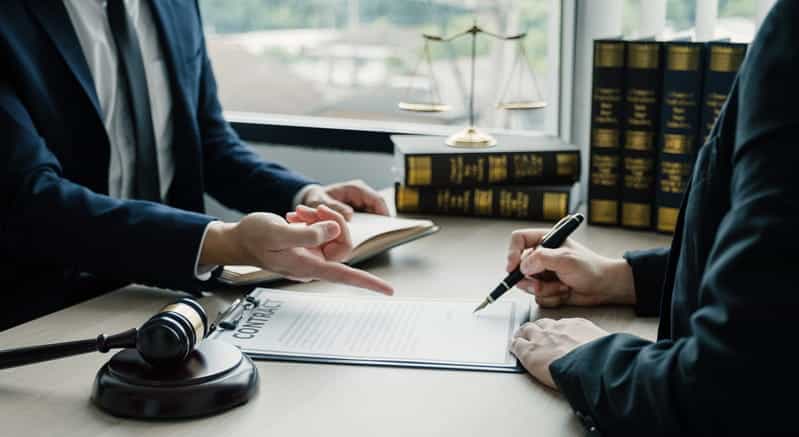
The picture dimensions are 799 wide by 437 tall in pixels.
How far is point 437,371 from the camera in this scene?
1.12 metres

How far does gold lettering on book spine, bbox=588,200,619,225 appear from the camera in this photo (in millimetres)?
1806

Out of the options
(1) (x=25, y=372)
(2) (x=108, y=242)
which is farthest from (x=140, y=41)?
(1) (x=25, y=372)

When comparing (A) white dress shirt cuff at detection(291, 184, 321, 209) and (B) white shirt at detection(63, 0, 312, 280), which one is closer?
(B) white shirt at detection(63, 0, 312, 280)

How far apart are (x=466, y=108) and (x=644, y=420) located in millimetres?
1624

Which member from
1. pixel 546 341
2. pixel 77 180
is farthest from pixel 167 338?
pixel 77 180

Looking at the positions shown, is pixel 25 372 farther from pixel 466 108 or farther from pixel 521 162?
pixel 466 108

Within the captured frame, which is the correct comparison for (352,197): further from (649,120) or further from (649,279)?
(649,279)

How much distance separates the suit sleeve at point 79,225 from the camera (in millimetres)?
1398

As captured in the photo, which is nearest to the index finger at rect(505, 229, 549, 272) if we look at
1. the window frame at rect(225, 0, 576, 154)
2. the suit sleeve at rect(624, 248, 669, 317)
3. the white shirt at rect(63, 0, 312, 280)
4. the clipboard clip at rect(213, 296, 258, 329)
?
the suit sleeve at rect(624, 248, 669, 317)

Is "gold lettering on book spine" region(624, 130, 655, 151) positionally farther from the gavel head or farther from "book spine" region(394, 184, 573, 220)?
A: the gavel head

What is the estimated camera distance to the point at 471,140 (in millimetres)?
1936

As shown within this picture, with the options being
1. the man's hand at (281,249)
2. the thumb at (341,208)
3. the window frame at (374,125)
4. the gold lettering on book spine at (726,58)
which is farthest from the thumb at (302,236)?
the window frame at (374,125)

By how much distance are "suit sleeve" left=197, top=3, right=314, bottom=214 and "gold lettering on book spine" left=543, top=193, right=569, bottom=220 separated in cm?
44

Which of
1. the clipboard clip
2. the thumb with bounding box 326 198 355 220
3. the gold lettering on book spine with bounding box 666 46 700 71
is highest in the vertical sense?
the gold lettering on book spine with bounding box 666 46 700 71
